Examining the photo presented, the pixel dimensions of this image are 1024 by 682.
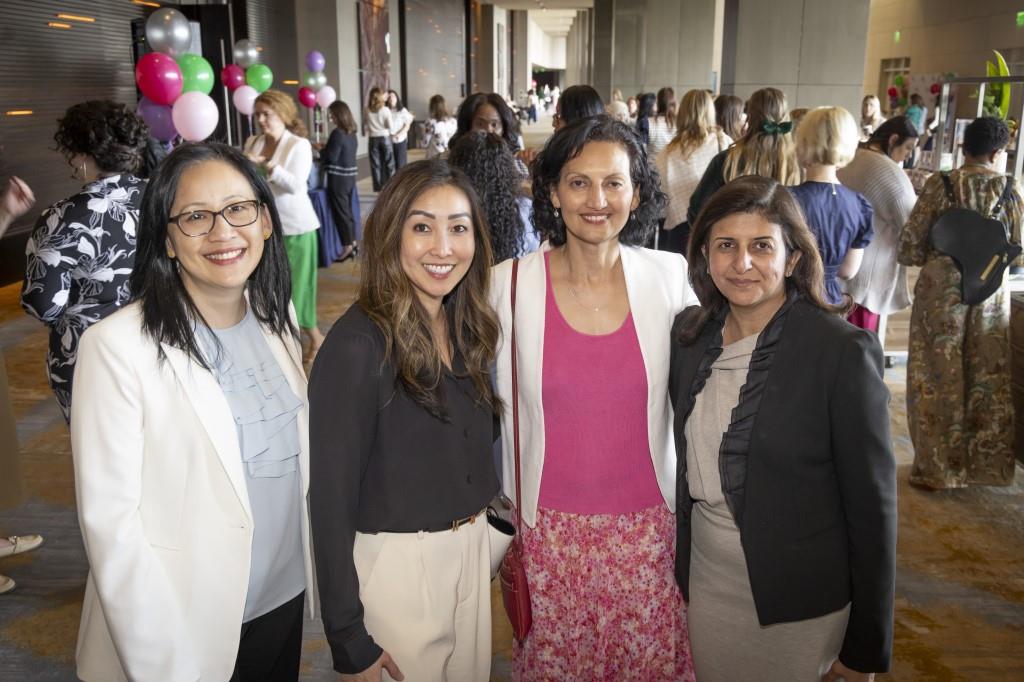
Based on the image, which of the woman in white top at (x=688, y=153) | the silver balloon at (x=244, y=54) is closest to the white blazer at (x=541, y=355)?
the woman in white top at (x=688, y=153)

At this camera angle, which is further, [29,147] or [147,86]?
[29,147]

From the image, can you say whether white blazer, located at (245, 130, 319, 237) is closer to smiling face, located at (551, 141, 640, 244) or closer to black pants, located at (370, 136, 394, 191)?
smiling face, located at (551, 141, 640, 244)

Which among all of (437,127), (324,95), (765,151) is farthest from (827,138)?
(437,127)

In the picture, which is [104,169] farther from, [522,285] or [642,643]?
[642,643]

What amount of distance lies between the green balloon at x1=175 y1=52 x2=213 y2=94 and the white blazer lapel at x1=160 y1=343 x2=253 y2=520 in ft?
18.6

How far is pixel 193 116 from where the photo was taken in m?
5.63

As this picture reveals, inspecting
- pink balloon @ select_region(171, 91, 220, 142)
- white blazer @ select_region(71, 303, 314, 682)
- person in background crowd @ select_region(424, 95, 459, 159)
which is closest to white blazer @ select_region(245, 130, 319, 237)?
pink balloon @ select_region(171, 91, 220, 142)

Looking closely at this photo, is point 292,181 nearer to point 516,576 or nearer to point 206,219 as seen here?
point 206,219

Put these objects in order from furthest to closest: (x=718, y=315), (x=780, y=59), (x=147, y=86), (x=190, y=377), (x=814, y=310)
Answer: (x=780, y=59), (x=147, y=86), (x=718, y=315), (x=814, y=310), (x=190, y=377)

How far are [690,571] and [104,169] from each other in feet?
8.23

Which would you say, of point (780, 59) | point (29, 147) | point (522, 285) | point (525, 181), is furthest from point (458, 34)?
point (522, 285)

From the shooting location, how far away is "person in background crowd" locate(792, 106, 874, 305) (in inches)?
145

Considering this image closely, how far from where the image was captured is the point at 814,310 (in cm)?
157

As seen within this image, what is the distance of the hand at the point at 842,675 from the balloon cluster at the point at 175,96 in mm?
5330
